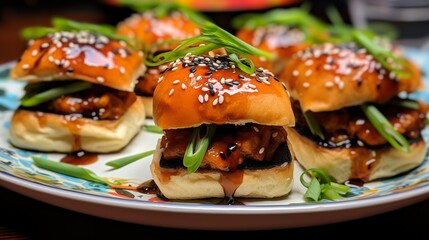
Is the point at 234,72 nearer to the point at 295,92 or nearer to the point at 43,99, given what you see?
the point at 295,92

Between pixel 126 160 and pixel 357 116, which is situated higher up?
pixel 357 116

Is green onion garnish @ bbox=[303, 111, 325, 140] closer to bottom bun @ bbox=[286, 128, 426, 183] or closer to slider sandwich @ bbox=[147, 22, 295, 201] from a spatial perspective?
bottom bun @ bbox=[286, 128, 426, 183]

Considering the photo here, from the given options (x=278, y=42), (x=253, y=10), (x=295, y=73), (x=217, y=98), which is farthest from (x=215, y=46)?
(x=253, y=10)

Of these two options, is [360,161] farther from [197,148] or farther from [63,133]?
[63,133]

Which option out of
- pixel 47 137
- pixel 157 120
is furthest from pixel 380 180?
pixel 47 137

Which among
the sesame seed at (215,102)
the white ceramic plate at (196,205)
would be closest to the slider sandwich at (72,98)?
the white ceramic plate at (196,205)
